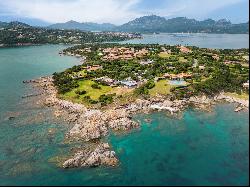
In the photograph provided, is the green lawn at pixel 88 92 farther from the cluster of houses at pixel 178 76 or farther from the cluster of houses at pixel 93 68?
the cluster of houses at pixel 93 68

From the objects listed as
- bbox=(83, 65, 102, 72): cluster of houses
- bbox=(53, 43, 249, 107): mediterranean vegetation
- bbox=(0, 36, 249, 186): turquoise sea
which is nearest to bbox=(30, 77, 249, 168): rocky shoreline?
bbox=(0, 36, 249, 186): turquoise sea

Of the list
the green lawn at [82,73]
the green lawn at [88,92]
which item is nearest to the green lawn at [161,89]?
the green lawn at [88,92]

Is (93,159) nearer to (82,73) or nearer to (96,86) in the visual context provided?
(96,86)

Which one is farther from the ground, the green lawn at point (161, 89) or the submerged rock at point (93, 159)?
the green lawn at point (161, 89)

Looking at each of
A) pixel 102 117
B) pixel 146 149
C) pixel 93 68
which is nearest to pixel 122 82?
pixel 102 117

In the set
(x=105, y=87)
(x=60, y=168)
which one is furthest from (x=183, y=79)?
(x=60, y=168)

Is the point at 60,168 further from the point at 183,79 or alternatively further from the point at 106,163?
the point at 183,79
